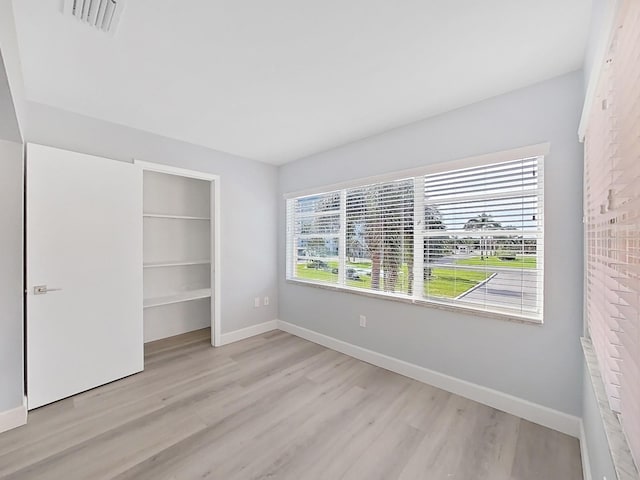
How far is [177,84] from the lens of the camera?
6.66 feet

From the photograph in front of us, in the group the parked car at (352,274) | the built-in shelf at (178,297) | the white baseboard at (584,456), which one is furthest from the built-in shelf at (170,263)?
the white baseboard at (584,456)

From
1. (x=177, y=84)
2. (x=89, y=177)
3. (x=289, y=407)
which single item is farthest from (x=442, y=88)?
(x=89, y=177)

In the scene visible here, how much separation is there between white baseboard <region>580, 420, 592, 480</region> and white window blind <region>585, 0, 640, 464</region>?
2.66 ft

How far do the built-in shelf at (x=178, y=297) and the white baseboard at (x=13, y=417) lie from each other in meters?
1.20

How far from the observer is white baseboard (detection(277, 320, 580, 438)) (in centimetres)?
188

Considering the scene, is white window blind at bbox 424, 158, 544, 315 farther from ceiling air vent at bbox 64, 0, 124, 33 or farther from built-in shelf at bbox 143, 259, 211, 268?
built-in shelf at bbox 143, 259, 211, 268

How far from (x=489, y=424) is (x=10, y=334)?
350 cm

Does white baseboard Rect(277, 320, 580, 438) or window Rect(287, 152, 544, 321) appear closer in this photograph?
white baseboard Rect(277, 320, 580, 438)

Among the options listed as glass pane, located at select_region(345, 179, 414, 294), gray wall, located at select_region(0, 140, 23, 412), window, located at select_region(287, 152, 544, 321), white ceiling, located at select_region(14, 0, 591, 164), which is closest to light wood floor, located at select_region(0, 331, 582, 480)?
gray wall, located at select_region(0, 140, 23, 412)

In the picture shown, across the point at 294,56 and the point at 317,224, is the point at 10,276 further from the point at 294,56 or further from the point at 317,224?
the point at 317,224

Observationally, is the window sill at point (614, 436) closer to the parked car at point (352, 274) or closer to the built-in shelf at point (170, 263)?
the parked car at point (352, 274)

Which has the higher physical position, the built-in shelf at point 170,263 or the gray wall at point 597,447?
the built-in shelf at point 170,263

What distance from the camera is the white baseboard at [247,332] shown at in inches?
138

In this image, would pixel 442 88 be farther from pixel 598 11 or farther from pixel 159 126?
pixel 159 126
